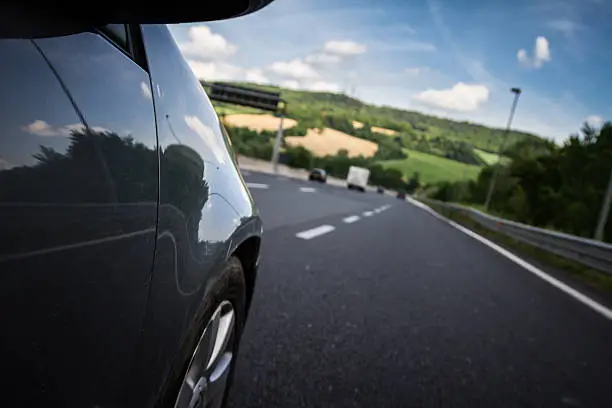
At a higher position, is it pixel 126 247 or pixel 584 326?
pixel 126 247

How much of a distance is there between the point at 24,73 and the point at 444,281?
204 inches

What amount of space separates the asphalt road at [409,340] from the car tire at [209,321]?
1.08 ft

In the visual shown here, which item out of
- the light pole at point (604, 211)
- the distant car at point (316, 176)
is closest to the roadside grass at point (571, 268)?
the light pole at point (604, 211)

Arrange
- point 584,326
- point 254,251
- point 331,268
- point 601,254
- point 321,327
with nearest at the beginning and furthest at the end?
point 254,251 → point 321,327 → point 584,326 → point 331,268 → point 601,254

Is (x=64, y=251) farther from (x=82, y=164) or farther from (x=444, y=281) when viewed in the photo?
(x=444, y=281)

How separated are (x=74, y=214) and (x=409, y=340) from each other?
2.72 meters

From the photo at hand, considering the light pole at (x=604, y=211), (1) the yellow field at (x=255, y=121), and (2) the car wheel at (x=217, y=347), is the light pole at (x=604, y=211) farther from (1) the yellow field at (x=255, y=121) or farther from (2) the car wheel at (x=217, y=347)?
(1) the yellow field at (x=255, y=121)

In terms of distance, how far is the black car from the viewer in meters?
0.72

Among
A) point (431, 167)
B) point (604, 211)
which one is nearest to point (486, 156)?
point (431, 167)

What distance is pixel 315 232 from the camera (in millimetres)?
8258

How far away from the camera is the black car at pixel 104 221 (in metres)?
0.72

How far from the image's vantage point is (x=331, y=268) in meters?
5.29

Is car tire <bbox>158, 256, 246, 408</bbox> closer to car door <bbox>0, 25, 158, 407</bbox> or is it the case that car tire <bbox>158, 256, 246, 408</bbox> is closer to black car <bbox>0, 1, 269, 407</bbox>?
black car <bbox>0, 1, 269, 407</bbox>

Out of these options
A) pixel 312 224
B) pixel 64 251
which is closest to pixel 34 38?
pixel 64 251
